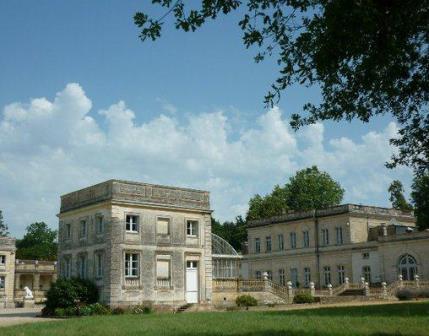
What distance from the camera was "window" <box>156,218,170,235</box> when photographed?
31.6 metres

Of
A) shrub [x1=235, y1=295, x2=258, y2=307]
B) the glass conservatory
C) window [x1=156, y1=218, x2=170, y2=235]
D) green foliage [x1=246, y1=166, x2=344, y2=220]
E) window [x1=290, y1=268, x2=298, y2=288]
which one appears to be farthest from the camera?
green foliage [x1=246, y1=166, x2=344, y2=220]

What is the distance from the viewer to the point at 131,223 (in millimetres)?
30688

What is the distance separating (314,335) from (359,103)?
539 cm

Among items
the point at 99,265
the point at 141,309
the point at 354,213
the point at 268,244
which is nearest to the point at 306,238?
the point at 268,244

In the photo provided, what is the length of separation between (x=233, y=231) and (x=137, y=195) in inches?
2115

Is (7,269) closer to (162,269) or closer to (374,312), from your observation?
(162,269)

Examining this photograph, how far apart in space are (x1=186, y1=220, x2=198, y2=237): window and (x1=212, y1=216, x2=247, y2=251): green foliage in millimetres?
46488

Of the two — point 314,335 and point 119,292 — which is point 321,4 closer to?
point 314,335

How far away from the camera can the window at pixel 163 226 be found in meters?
31.6

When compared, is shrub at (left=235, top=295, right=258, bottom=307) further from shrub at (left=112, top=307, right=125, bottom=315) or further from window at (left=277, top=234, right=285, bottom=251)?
window at (left=277, top=234, right=285, bottom=251)

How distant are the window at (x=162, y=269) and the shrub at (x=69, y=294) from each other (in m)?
3.45

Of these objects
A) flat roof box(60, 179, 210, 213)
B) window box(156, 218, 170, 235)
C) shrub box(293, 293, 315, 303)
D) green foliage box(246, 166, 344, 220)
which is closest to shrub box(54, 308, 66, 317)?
flat roof box(60, 179, 210, 213)

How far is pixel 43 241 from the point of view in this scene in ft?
301

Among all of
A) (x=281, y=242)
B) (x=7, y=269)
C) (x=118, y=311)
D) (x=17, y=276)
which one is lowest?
(x=118, y=311)
